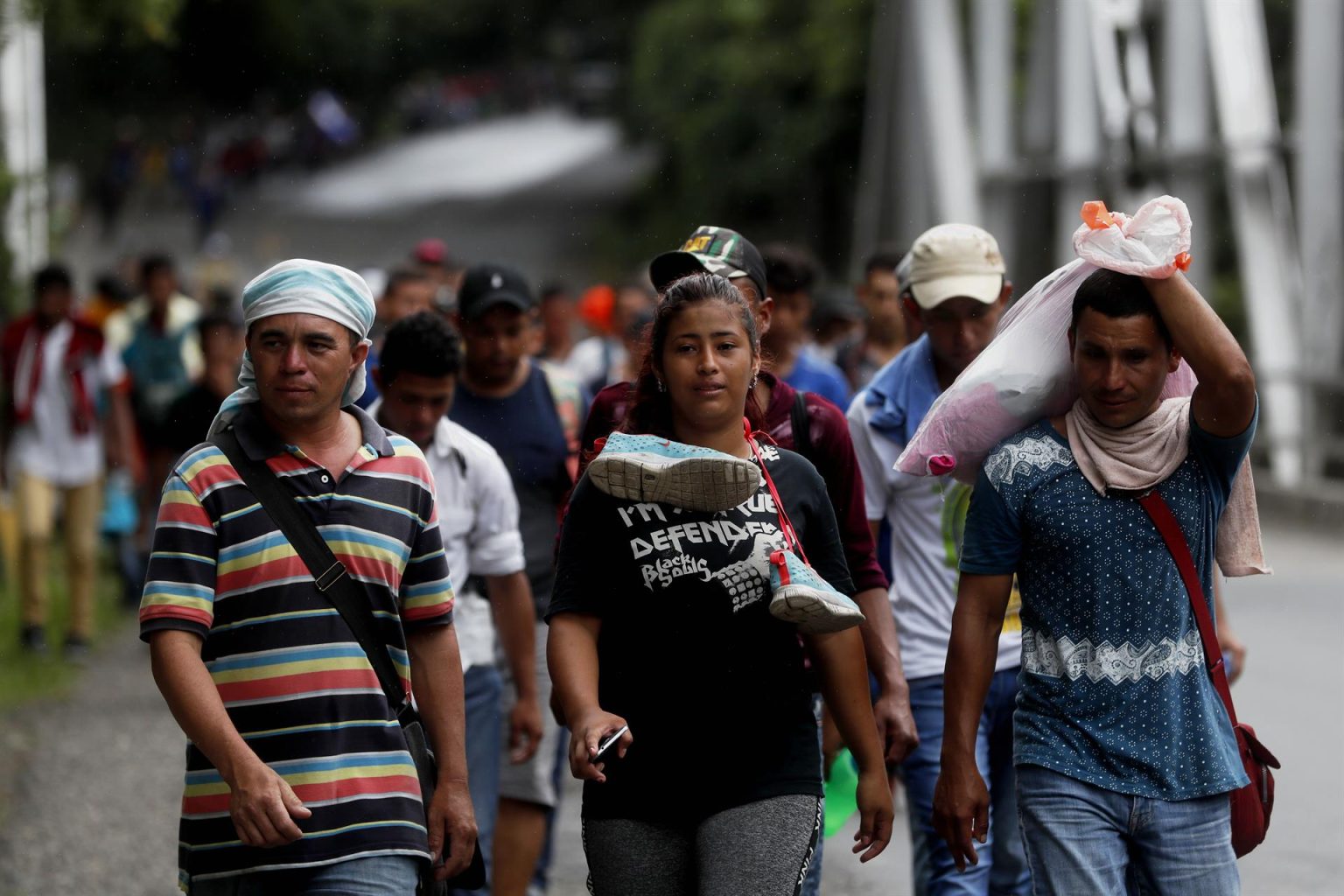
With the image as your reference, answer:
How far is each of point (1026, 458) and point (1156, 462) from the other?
10.2 inches

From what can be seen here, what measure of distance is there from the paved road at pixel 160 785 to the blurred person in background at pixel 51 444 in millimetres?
498

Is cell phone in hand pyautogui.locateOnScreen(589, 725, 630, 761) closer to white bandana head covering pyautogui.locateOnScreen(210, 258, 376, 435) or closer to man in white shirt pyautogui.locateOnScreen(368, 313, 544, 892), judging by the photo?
white bandana head covering pyautogui.locateOnScreen(210, 258, 376, 435)

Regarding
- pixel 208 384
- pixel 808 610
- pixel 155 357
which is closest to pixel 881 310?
pixel 208 384

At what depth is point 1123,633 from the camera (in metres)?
3.96

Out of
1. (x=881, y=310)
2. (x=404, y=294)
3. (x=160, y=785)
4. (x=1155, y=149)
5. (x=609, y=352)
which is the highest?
(x=1155, y=149)

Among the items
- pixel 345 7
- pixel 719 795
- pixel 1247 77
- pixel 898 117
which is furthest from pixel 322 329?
pixel 345 7

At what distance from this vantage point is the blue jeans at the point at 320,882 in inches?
149

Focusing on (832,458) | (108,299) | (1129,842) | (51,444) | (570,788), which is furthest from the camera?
(108,299)

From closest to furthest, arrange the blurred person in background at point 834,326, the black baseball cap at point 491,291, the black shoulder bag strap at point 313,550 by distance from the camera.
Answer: the black shoulder bag strap at point 313,550
the black baseball cap at point 491,291
the blurred person in background at point 834,326

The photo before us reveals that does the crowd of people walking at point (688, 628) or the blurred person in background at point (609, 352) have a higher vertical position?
the blurred person in background at point (609, 352)

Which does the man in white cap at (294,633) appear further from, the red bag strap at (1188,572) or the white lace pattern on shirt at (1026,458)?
the red bag strap at (1188,572)

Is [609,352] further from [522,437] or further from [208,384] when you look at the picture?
[522,437]

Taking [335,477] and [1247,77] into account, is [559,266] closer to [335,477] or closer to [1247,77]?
[1247,77]

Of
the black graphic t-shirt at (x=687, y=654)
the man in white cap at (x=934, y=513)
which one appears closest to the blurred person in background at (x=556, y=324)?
the man in white cap at (x=934, y=513)
